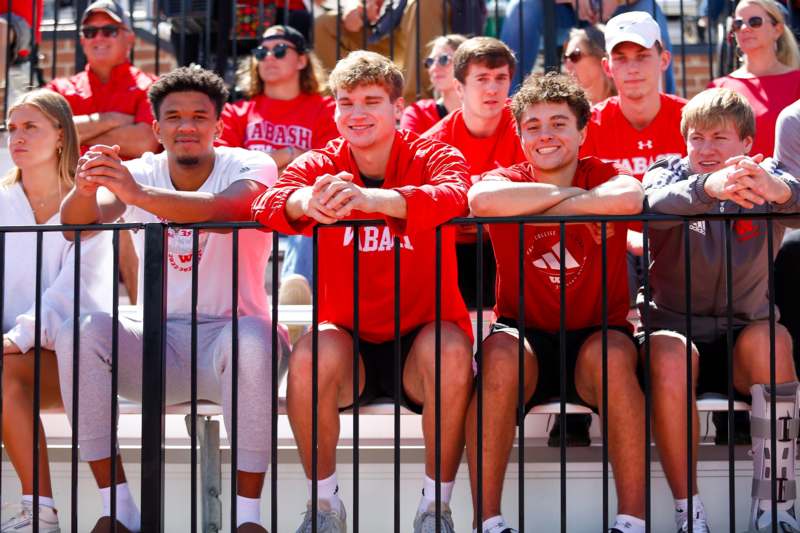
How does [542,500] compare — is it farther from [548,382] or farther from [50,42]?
[50,42]

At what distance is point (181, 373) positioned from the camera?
14.1 ft

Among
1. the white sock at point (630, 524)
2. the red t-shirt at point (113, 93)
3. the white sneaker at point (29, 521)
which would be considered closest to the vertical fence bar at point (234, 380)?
the white sneaker at point (29, 521)

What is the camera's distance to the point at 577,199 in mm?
3918

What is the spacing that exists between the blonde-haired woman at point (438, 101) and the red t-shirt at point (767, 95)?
1.38 meters

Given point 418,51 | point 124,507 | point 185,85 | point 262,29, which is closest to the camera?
point 124,507

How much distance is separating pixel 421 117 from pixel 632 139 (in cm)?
123

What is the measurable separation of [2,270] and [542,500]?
207 cm

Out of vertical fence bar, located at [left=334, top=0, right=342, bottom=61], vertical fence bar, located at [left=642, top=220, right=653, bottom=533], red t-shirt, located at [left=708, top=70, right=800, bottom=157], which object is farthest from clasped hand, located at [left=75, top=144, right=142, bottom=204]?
vertical fence bar, located at [left=334, top=0, right=342, bottom=61]

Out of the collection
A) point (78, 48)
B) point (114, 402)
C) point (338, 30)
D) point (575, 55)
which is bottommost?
point (114, 402)

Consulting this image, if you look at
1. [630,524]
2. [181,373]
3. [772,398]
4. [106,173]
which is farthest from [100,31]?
[772,398]

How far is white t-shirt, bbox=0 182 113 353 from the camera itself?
4.53 m

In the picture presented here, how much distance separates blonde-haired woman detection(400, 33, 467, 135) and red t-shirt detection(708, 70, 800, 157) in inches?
54.3

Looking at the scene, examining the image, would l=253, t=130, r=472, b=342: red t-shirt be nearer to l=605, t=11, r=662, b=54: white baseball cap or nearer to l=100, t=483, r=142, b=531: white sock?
l=100, t=483, r=142, b=531: white sock

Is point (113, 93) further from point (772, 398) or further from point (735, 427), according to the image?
point (772, 398)
